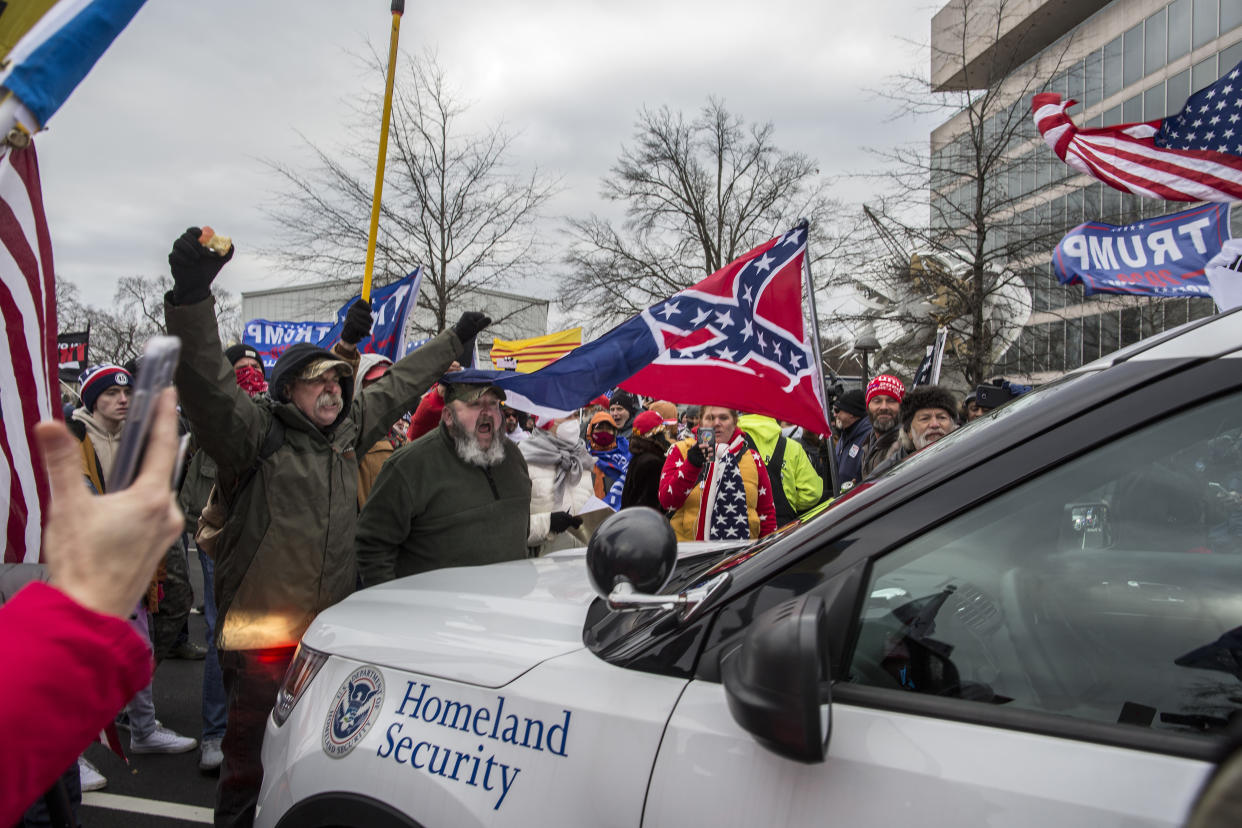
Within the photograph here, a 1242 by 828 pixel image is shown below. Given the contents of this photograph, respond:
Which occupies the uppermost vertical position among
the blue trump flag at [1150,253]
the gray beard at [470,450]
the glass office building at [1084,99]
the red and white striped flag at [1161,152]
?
the glass office building at [1084,99]

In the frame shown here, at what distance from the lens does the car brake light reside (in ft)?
6.76

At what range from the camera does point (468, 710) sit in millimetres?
1660

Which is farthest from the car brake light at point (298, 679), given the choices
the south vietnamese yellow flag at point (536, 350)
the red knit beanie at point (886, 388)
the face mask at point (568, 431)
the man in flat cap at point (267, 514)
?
the south vietnamese yellow flag at point (536, 350)

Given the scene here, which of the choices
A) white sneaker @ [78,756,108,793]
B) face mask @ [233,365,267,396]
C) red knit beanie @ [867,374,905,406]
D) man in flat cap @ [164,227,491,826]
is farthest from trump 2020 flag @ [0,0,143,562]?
red knit beanie @ [867,374,905,406]

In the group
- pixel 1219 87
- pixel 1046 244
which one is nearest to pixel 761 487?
pixel 1219 87

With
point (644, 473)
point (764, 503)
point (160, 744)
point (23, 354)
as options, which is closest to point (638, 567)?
point (23, 354)

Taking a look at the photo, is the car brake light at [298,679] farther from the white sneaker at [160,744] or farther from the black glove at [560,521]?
the white sneaker at [160,744]

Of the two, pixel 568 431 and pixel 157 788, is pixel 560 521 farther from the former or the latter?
pixel 157 788

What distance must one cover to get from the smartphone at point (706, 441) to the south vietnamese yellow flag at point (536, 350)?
512 cm

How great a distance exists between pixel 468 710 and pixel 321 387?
1.80 m

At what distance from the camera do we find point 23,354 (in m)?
1.88

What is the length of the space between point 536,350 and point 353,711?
27.4ft

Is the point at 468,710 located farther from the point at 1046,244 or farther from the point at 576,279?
the point at 576,279

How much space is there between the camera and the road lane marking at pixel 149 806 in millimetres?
3668
